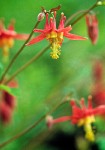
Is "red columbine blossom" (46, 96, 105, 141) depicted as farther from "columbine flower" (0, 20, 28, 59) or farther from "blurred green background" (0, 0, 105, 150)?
"columbine flower" (0, 20, 28, 59)

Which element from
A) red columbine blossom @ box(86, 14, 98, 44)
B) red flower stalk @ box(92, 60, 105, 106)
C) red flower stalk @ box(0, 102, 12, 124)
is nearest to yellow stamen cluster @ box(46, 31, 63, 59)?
red columbine blossom @ box(86, 14, 98, 44)

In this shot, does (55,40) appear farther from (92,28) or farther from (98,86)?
(98,86)

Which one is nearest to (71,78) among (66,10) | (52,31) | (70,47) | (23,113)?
(23,113)

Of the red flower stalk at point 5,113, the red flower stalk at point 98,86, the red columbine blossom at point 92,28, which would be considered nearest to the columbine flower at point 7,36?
the red columbine blossom at point 92,28

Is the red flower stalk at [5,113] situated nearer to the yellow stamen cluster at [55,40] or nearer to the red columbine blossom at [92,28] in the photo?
the red columbine blossom at [92,28]

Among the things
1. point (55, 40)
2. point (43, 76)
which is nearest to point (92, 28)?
point (55, 40)
